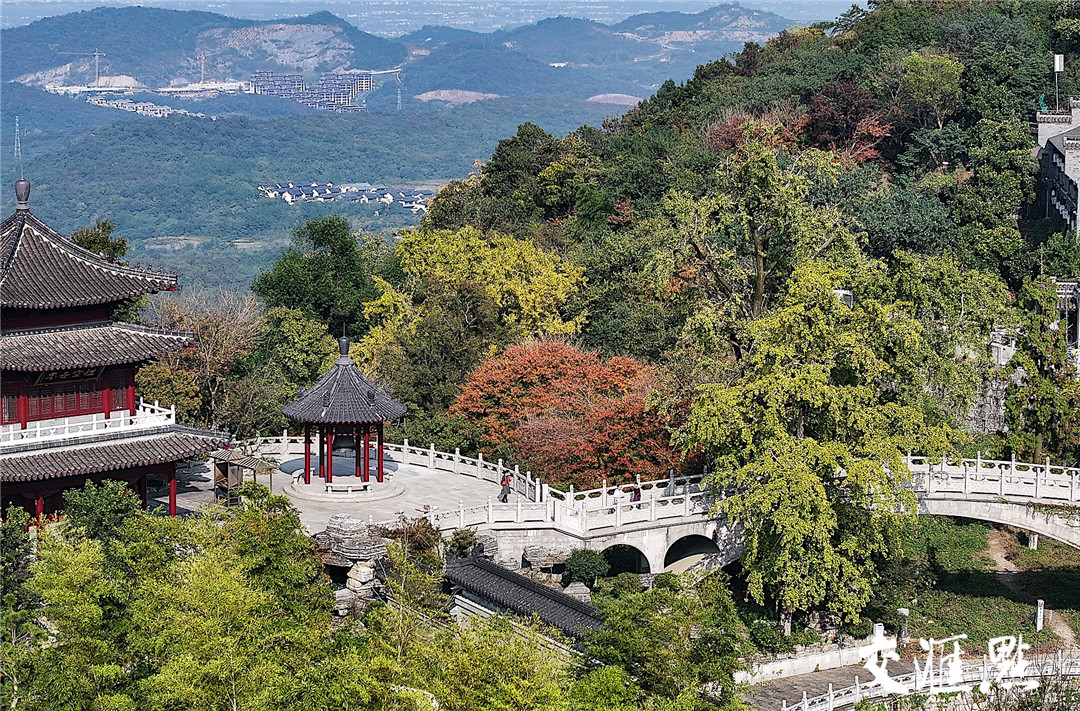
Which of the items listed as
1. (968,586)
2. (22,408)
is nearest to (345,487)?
(22,408)

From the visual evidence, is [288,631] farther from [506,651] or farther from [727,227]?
[727,227]

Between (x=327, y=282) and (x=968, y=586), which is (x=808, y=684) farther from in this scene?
(x=327, y=282)

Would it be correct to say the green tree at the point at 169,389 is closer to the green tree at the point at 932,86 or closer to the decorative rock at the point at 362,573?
the decorative rock at the point at 362,573

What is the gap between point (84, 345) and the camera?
120 feet

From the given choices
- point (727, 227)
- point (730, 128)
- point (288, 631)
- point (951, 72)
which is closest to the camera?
point (288, 631)

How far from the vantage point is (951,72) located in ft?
226

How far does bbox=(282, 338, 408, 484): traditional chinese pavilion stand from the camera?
39.2m

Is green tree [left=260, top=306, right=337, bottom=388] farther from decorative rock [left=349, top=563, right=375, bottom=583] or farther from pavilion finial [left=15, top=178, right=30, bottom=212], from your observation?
decorative rock [left=349, top=563, right=375, bottom=583]

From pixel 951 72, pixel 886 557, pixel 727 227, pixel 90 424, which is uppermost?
pixel 951 72

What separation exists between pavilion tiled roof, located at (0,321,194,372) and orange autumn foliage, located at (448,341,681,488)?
9.44m

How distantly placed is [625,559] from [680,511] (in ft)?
8.83

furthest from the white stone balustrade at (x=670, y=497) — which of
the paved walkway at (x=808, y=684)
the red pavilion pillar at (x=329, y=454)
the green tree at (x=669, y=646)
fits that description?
the green tree at (x=669, y=646)

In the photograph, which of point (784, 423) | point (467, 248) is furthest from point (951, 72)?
point (784, 423)

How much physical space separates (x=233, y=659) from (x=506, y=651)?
13.6ft
